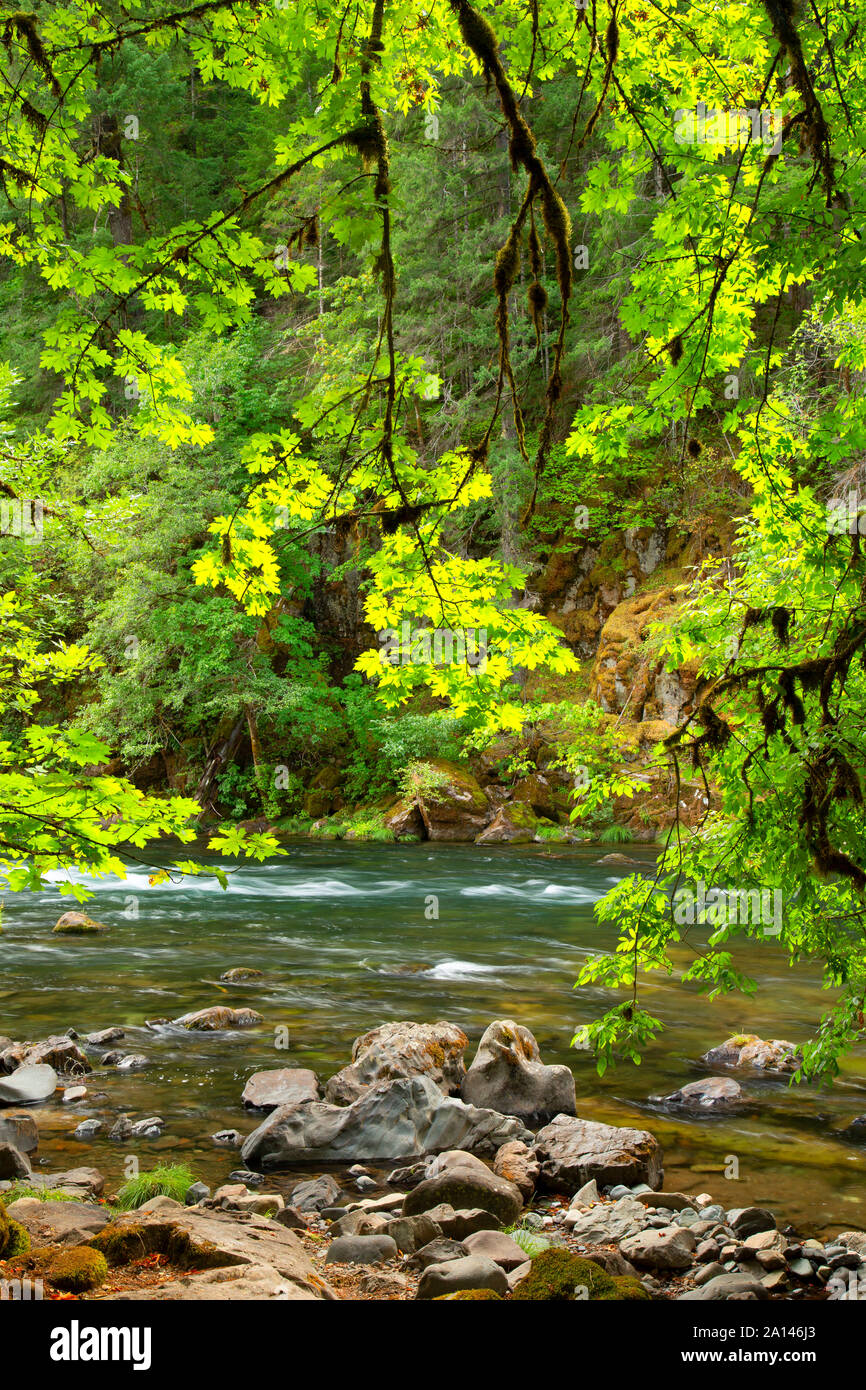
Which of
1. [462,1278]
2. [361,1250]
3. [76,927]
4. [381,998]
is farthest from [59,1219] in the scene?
[76,927]

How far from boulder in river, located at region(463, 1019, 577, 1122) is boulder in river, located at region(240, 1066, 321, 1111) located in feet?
3.83

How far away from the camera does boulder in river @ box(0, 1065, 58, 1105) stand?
263 inches

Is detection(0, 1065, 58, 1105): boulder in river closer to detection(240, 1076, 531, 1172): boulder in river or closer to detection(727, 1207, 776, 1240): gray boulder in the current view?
detection(240, 1076, 531, 1172): boulder in river

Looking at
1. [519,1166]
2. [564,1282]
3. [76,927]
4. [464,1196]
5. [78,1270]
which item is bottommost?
[76,927]

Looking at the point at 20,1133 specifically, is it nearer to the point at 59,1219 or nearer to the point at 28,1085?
the point at 28,1085

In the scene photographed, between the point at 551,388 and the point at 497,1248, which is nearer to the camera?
the point at 551,388

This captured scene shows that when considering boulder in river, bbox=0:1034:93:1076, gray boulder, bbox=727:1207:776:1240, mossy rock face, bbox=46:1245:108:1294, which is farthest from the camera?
boulder in river, bbox=0:1034:93:1076

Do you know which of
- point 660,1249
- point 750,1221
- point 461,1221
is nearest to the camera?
point 660,1249

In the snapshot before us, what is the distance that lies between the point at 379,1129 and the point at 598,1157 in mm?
1453

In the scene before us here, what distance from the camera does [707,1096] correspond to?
6.90m

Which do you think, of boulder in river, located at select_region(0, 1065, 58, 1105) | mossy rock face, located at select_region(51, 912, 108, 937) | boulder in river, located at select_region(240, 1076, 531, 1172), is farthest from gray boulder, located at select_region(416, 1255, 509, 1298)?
mossy rock face, located at select_region(51, 912, 108, 937)

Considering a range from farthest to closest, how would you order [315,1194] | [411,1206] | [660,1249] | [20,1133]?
[20,1133] → [315,1194] → [411,1206] → [660,1249]

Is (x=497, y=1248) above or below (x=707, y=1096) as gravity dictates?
above
